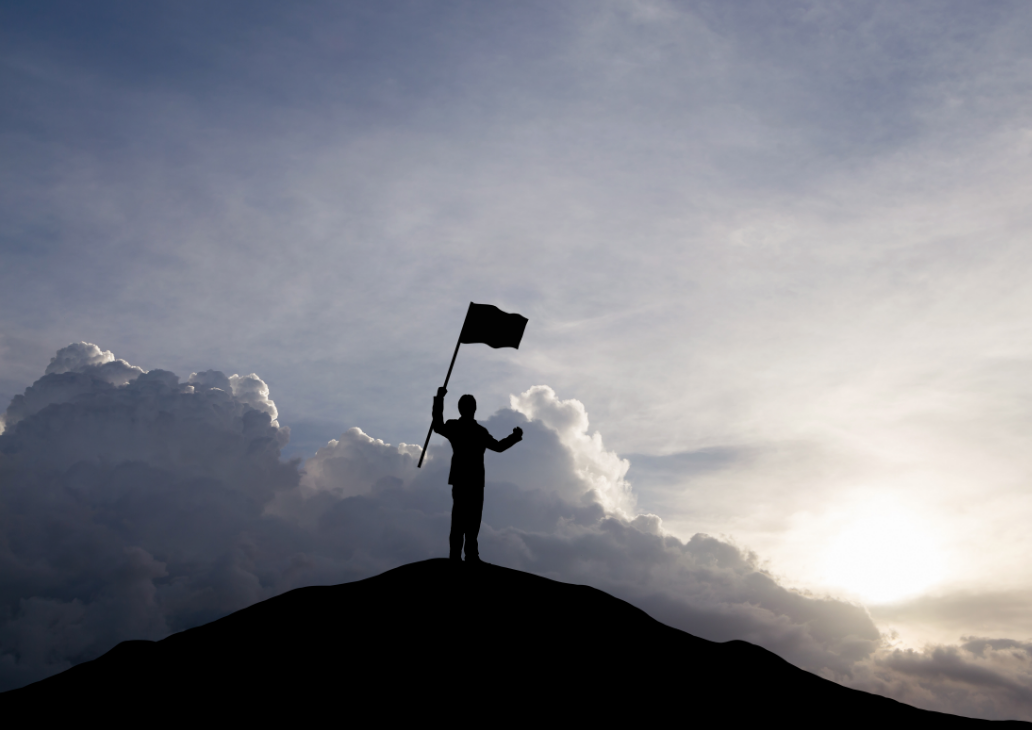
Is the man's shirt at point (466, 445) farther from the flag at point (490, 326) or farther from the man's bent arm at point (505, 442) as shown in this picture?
→ the flag at point (490, 326)

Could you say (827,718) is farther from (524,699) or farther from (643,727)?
(524,699)

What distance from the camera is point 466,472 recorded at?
455 inches

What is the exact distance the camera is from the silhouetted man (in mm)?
11531

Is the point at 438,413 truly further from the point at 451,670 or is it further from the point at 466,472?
the point at 451,670

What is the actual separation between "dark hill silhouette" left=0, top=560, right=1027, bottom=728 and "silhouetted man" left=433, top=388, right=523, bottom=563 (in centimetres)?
46

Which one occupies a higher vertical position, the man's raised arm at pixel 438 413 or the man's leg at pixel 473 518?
the man's raised arm at pixel 438 413

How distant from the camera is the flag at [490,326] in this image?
12.6m

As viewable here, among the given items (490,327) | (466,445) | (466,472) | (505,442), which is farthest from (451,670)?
(490,327)

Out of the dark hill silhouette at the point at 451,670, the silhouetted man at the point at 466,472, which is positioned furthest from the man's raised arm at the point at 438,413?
the dark hill silhouette at the point at 451,670

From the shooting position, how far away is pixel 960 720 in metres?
10.1

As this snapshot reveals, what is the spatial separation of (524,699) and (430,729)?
133 centimetres

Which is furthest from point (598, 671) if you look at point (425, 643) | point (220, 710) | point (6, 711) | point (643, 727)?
point (6, 711)

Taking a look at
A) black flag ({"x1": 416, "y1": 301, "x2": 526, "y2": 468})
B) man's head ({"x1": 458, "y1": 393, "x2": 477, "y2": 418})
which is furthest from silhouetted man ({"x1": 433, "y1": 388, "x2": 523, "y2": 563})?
black flag ({"x1": 416, "y1": 301, "x2": 526, "y2": 468})

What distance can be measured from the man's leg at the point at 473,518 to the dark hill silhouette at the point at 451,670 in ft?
0.96
